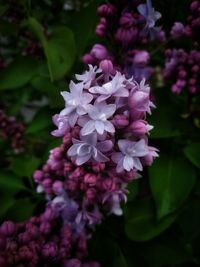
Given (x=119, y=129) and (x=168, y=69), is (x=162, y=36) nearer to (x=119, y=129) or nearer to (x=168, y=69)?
(x=168, y=69)

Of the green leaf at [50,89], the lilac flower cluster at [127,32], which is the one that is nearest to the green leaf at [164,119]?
the lilac flower cluster at [127,32]

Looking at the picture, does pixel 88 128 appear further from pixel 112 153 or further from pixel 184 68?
pixel 184 68

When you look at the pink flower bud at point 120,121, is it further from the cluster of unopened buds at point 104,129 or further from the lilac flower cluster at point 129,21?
the lilac flower cluster at point 129,21

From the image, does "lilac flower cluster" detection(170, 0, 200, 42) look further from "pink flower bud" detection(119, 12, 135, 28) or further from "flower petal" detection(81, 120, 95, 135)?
"flower petal" detection(81, 120, 95, 135)

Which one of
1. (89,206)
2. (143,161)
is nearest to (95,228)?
(89,206)

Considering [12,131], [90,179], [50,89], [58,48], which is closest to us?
[90,179]

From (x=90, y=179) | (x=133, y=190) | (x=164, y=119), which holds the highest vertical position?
(x=90, y=179)

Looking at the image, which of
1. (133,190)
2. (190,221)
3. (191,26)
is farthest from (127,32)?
(190,221)
